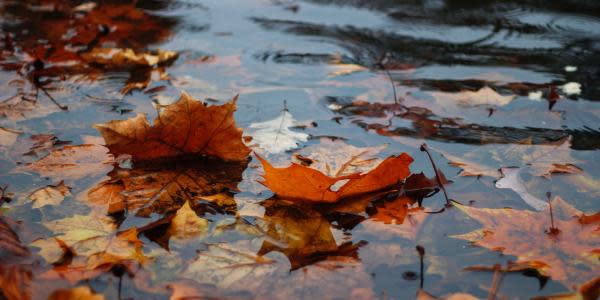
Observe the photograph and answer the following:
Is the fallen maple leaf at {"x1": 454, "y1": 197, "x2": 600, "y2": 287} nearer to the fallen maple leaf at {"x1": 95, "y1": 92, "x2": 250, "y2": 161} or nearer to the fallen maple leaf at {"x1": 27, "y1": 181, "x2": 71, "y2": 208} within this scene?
the fallen maple leaf at {"x1": 95, "y1": 92, "x2": 250, "y2": 161}

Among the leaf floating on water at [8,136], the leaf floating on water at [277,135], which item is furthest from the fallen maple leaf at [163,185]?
the leaf floating on water at [8,136]

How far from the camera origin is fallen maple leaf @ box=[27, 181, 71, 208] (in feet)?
4.50

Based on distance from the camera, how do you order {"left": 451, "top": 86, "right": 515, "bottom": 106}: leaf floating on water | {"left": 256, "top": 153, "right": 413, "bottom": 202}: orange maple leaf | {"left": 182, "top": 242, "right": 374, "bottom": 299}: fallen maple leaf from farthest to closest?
1. {"left": 451, "top": 86, "right": 515, "bottom": 106}: leaf floating on water
2. {"left": 256, "top": 153, "right": 413, "bottom": 202}: orange maple leaf
3. {"left": 182, "top": 242, "right": 374, "bottom": 299}: fallen maple leaf

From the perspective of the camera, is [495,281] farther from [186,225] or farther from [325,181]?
[186,225]

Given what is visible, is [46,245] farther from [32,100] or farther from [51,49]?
[51,49]

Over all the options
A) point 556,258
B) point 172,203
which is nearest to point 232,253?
point 172,203

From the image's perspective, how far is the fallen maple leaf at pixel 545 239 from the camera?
1136mm

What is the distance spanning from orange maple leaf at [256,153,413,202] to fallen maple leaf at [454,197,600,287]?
215mm

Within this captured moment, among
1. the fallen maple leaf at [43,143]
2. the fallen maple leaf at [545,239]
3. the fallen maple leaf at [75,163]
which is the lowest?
the fallen maple leaf at [43,143]

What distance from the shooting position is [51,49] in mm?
2621

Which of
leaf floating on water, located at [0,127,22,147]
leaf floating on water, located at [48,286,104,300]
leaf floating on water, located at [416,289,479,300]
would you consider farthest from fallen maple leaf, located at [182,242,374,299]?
leaf floating on water, located at [0,127,22,147]

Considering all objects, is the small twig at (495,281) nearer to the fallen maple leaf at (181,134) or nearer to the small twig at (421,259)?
the small twig at (421,259)

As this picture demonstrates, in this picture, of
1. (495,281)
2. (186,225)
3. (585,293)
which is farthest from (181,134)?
(585,293)

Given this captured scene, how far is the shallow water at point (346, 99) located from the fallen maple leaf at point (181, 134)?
11cm
